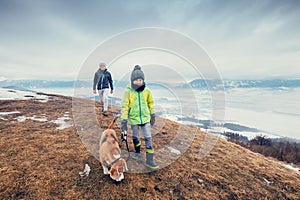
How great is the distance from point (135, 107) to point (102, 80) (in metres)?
6.29

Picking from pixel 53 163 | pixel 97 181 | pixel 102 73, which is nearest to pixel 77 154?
pixel 53 163

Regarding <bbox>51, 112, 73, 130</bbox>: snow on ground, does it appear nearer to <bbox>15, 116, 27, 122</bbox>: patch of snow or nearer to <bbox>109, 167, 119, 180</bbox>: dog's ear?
<bbox>15, 116, 27, 122</bbox>: patch of snow

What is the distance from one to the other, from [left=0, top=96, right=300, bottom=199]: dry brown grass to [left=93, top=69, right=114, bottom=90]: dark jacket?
3.84 m

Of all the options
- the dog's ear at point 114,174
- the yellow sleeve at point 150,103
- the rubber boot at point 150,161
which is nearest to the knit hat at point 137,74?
the yellow sleeve at point 150,103

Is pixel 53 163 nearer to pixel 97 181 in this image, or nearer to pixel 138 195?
pixel 97 181

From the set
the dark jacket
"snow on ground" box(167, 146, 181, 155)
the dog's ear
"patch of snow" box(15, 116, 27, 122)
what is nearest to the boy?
the dog's ear

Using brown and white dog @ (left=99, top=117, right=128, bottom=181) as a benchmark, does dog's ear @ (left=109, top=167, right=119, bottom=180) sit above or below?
below

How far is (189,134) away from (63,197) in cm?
771

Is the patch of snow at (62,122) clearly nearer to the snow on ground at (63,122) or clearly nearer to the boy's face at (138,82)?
the snow on ground at (63,122)

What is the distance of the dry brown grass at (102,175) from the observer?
4.51 m

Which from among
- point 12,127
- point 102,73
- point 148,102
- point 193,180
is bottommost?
point 193,180

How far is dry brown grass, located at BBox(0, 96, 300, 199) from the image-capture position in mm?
4508

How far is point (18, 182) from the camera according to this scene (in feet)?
14.9

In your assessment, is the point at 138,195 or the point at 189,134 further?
the point at 189,134
